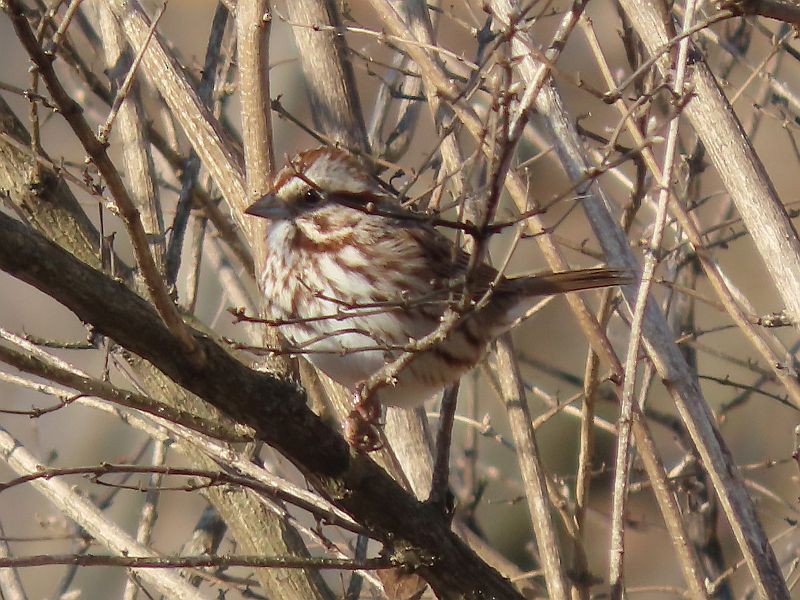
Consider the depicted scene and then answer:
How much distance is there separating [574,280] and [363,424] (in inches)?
27.3

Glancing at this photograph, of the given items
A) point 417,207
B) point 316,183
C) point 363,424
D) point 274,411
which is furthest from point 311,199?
point 274,411

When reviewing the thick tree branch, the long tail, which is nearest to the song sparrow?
the long tail

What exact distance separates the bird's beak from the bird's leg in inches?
22.5

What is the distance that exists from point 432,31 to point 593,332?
1.15 metres

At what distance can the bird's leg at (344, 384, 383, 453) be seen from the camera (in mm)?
2836

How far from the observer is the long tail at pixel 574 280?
10.1 feet

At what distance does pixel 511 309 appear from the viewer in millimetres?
3498

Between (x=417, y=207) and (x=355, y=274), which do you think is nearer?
(x=355, y=274)

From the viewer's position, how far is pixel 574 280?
310 centimetres

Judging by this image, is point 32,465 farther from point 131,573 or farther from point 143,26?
point 143,26

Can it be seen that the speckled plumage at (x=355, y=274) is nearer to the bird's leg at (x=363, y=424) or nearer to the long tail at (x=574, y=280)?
the long tail at (x=574, y=280)

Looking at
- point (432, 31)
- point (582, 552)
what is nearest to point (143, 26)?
point (432, 31)

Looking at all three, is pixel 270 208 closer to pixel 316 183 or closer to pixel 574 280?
pixel 316 183

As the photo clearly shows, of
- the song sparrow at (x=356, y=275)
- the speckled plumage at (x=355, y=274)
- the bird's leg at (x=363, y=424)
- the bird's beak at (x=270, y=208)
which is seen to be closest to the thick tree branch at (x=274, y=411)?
the bird's leg at (x=363, y=424)
